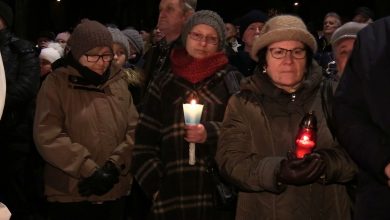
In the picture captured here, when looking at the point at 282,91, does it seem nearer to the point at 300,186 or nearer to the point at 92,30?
the point at 300,186

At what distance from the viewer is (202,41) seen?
4.58m

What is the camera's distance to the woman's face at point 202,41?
4.56 metres

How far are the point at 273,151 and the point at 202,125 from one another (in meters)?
0.83

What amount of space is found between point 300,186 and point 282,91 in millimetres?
568

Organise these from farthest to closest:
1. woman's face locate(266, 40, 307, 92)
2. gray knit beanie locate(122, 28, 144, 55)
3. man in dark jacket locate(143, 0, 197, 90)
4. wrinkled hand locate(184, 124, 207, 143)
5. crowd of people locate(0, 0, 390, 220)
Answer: gray knit beanie locate(122, 28, 144, 55)
man in dark jacket locate(143, 0, 197, 90)
wrinkled hand locate(184, 124, 207, 143)
woman's face locate(266, 40, 307, 92)
crowd of people locate(0, 0, 390, 220)

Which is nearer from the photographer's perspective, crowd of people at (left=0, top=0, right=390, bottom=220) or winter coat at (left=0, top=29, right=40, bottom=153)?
crowd of people at (left=0, top=0, right=390, bottom=220)

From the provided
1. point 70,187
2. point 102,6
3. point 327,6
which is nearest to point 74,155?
point 70,187

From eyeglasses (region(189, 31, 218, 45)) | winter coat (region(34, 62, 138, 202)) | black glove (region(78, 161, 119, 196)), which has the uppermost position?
eyeglasses (region(189, 31, 218, 45))

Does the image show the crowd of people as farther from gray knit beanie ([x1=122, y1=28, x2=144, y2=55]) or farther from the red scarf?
gray knit beanie ([x1=122, y1=28, x2=144, y2=55])

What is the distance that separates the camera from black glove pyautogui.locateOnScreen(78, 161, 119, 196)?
450cm

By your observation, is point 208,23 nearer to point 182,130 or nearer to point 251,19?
point 182,130

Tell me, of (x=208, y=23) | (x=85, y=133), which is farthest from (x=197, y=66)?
(x=85, y=133)

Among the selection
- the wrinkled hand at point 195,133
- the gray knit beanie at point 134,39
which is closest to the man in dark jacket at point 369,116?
the wrinkled hand at point 195,133

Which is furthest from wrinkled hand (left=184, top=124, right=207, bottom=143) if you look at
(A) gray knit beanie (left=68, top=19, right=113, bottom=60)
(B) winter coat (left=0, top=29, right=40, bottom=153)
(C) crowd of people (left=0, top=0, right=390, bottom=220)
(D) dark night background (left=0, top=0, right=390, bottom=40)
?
(D) dark night background (left=0, top=0, right=390, bottom=40)
